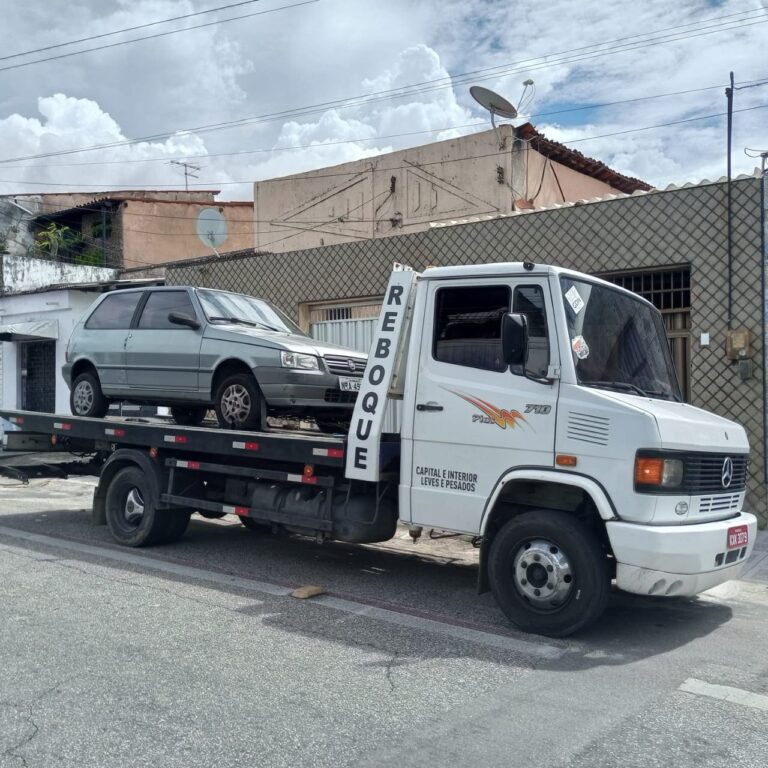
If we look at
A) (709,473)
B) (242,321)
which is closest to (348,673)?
(709,473)

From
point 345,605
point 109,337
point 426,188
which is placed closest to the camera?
point 345,605

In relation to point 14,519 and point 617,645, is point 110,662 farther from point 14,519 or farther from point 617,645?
point 14,519

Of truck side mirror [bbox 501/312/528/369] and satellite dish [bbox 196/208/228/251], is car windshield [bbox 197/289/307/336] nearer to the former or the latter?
truck side mirror [bbox 501/312/528/369]

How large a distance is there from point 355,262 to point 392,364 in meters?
7.44

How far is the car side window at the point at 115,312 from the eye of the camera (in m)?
9.21

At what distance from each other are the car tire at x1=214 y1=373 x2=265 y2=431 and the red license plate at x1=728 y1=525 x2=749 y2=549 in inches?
162

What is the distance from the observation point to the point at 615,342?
6.05 m

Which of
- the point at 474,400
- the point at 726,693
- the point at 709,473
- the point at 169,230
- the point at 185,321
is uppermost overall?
the point at 169,230

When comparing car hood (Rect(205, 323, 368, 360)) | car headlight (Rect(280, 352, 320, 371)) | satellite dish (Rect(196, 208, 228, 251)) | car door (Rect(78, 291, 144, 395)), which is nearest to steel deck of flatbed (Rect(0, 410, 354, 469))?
car door (Rect(78, 291, 144, 395))

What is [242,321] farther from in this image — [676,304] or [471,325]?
[676,304]

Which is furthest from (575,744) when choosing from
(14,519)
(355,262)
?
(355,262)

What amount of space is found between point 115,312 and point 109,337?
13.2 inches

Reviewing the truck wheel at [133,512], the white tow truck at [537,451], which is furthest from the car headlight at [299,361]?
the truck wheel at [133,512]

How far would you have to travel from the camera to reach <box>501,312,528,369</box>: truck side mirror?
5504 mm
